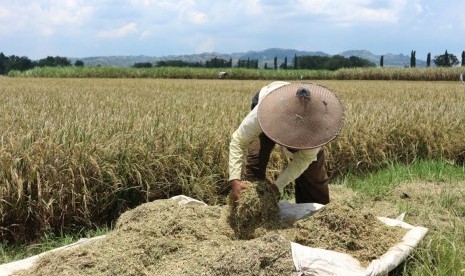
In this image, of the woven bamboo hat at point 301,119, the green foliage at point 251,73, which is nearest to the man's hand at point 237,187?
the woven bamboo hat at point 301,119

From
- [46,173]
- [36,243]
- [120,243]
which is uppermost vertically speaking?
[46,173]

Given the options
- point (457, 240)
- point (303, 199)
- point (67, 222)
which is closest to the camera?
point (457, 240)

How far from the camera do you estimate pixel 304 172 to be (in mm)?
3775

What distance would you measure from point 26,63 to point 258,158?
61.2 metres

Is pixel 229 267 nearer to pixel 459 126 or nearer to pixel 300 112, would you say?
pixel 300 112

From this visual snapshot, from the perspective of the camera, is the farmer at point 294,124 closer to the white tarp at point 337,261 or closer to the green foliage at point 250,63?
the white tarp at point 337,261

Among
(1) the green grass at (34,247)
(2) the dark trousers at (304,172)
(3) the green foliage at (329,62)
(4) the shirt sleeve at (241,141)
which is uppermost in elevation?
(3) the green foliage at (329,62)

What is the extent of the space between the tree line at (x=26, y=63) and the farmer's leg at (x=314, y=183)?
43.3 meters

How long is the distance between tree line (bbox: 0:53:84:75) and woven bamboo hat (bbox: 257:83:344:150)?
44.0m

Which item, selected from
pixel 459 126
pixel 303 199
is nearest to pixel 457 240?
pixel 303 199

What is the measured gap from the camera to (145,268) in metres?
2.62

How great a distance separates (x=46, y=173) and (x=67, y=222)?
416mm

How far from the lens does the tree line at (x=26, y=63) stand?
166ft

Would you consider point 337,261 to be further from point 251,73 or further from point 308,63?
point 308,63
